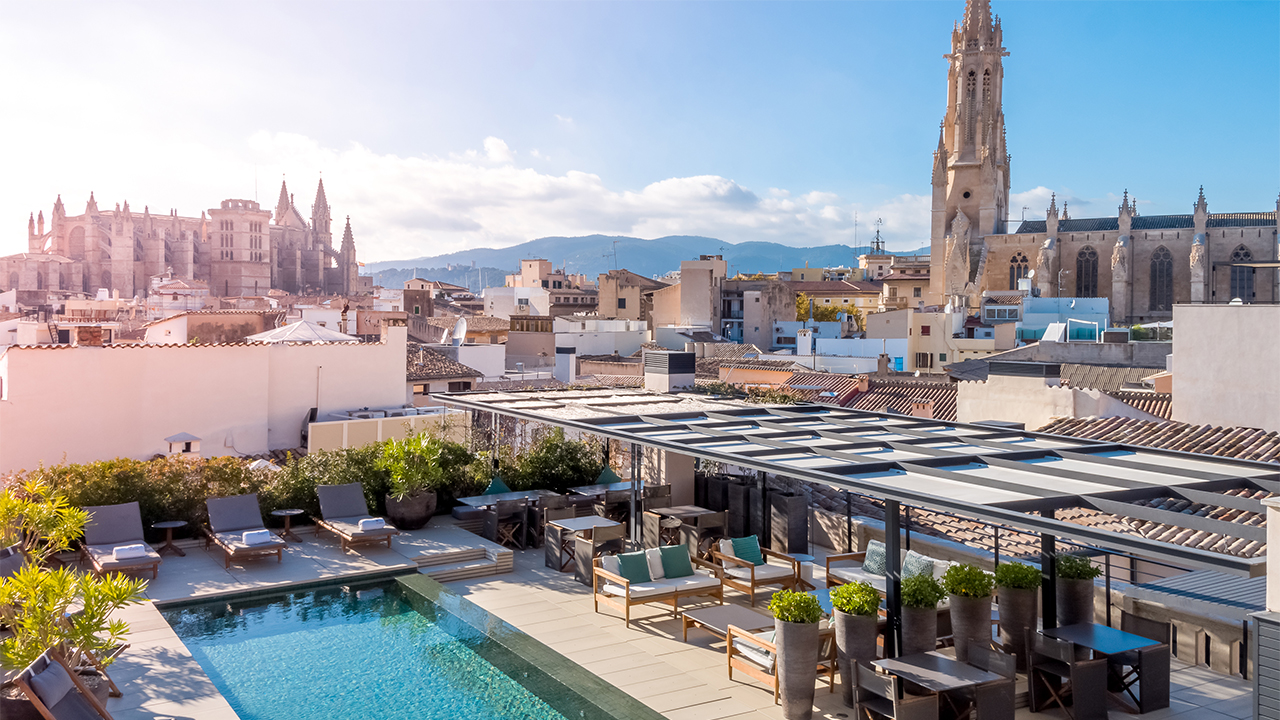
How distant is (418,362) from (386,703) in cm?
1793

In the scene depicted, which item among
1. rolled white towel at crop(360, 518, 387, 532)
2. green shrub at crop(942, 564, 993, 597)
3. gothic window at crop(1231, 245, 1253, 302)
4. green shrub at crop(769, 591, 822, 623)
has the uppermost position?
gothic window at crop(1231, 245, 1253, 302)

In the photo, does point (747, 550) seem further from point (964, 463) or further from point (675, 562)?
point (964, 463)

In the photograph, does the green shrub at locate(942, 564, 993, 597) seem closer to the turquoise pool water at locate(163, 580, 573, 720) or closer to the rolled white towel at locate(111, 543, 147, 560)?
the turquoise pool water at locate(163, 580, 573, 720)

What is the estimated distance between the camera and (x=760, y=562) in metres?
8.28

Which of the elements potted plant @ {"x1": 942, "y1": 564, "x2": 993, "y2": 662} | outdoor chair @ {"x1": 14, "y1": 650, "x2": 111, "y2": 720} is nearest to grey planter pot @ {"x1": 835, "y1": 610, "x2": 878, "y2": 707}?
potted plant @ {"x1": 942, "y1": 564, "x2": 993, "y2": 662}

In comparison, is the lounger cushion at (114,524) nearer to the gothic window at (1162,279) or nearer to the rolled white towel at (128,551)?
the rolled white towel at (128,551)

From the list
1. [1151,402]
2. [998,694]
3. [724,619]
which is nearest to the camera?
[998,694]

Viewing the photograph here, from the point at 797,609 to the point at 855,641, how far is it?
1.33 ft

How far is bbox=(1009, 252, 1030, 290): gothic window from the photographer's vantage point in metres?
63.6

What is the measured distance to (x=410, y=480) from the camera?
1054 centimetres

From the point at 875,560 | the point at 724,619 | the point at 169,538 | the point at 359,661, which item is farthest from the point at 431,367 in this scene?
the point at 724,619

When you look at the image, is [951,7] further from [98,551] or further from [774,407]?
[98,551]

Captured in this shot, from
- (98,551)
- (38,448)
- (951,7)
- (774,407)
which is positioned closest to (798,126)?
(774,407)

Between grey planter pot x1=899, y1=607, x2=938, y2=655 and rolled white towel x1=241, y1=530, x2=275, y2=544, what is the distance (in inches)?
249
